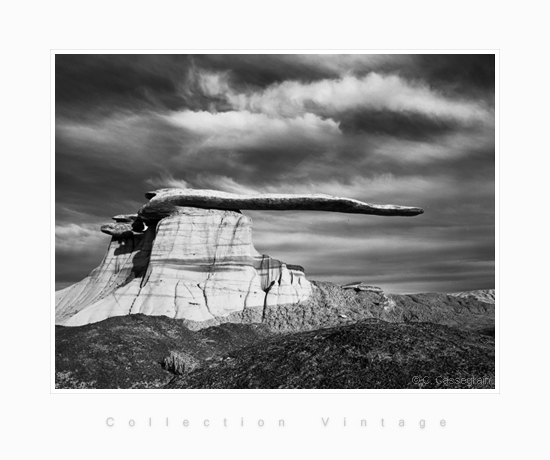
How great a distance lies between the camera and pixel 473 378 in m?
10.7

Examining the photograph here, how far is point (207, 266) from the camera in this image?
23094 millimetres

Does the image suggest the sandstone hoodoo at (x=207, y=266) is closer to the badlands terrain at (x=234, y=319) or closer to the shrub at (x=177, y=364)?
the badlands terrain at (x=234, y=319)

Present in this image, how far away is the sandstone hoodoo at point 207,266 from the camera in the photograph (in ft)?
70.6

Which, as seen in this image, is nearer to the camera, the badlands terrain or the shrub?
the badlands terrain

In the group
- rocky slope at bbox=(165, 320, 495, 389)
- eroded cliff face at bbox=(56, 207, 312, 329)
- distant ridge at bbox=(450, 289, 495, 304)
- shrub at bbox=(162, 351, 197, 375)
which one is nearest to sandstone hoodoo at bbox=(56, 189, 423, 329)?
eroded cliff face at bbox=(56, 207, 312, 329)

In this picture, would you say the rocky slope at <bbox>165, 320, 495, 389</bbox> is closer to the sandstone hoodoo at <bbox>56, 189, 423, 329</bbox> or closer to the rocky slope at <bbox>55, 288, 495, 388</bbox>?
the rocky slope at <bbox>55, 288, 495, 388</bbox>

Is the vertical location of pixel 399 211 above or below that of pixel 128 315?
above

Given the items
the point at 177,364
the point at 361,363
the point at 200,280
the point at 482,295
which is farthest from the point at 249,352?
the point at 482,295

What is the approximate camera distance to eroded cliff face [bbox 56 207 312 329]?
69.9 ft

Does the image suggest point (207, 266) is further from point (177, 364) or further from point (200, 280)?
point (177, 364)

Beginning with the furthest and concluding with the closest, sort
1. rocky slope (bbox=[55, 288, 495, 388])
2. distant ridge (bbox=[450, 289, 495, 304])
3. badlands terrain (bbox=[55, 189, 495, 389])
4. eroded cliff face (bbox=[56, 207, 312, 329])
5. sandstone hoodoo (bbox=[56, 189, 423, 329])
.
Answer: distant ridge (bbox=[450, 289, 495, 304]) < sandstone hoodoo (bbox=[56, 189, 423, 329]) < eroded cliff face (bbox=[56, 207, 312, 329]) < badlands terrain (bbox=[55, 189, 495, 389]) < rocky slope (bbox=[55, 288, 495, 388])

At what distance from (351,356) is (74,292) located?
66.8ft
